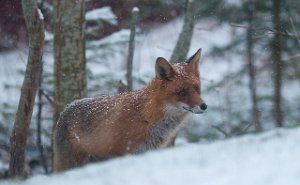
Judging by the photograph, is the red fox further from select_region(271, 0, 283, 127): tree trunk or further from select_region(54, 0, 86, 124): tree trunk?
select_region(271, 0, 283, 127): tree trunk

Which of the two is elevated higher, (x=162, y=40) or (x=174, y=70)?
(x=174, y=70)

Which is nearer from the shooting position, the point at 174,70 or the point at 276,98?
the point at 174,70

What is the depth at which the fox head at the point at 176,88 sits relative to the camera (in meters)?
7.57

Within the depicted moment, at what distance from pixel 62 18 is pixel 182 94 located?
340 cm

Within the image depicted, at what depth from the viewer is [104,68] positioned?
1559 cm

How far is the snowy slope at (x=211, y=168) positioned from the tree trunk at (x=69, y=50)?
4.71 metres

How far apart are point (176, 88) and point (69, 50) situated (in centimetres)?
311

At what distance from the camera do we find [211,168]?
15.2ft

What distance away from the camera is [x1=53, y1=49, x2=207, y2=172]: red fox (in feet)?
24.5

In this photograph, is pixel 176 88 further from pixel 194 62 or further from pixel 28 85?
pixel 28 85

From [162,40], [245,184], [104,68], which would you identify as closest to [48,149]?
[104,68]

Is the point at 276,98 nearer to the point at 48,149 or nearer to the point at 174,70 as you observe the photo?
the point at 48,149

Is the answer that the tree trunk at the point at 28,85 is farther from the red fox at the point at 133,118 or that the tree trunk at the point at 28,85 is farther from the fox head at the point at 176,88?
the fox head at the point at 176,88

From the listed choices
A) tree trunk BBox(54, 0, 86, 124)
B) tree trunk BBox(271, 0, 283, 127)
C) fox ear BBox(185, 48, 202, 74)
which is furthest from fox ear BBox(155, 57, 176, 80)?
tree trunk BBox(271, 0, 283, 127)
